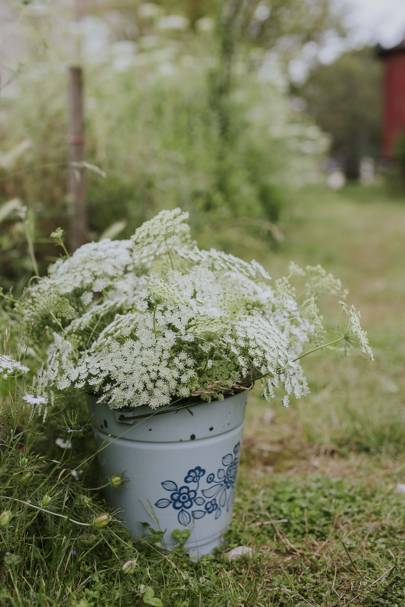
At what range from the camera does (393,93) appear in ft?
52.9

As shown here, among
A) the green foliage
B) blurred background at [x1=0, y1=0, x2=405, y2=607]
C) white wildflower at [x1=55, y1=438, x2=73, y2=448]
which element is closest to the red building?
blurred background at [x1=0, y1=0, x2=405, y2=607]

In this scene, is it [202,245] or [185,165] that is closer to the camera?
[202,245]

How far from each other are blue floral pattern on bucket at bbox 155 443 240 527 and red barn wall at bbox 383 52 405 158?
15154 millimetres

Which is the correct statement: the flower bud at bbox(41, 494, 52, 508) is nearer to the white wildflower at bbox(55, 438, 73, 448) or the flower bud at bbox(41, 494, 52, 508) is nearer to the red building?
the white wildflower at bbox(55, 438, 73, 448)

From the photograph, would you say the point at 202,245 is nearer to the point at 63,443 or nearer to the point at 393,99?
the point at 63,443

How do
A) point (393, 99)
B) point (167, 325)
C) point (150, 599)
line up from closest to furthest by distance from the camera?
point (150, 599), point (167, 325), point (393, 99)

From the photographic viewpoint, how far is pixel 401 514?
1793mm

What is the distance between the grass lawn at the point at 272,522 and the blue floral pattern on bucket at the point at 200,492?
105 mm

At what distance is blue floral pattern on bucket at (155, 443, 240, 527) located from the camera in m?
1.53

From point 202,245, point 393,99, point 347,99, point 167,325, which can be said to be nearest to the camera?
point 167,325

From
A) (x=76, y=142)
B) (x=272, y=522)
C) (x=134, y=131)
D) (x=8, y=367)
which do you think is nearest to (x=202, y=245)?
(x=134, y=131)

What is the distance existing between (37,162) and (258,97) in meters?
3.24

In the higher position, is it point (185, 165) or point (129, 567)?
point (185, 165)

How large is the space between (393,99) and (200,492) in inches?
648
